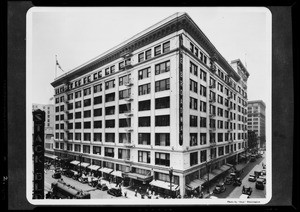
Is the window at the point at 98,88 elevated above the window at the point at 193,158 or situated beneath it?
elevated above

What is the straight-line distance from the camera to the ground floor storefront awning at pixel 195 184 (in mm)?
11905

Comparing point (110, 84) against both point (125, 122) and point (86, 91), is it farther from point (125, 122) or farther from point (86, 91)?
point (125, 122)

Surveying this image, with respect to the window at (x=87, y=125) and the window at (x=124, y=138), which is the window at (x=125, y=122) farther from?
the window at (x=87, y=125)

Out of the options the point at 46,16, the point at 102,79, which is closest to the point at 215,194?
the point at 102,79

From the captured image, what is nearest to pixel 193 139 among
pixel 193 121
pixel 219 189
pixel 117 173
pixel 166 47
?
pixel 193 121

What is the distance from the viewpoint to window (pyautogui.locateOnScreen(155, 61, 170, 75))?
13156mm

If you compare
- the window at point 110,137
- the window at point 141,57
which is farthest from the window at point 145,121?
the window at point 141,57

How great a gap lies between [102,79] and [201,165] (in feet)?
41.9

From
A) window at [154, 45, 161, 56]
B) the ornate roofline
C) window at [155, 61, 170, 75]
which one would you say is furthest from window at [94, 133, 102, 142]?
window at [154, 45, 161, 56]

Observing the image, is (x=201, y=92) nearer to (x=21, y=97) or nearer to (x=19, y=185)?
→ (x=21, y=97)

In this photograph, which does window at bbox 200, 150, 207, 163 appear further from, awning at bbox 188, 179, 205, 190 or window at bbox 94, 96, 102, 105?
window at bbox 94, 96, 102, 105

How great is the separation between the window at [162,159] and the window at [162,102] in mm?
4002

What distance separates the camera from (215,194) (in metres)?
11.5

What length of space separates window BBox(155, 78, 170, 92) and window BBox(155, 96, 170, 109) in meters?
0.83
